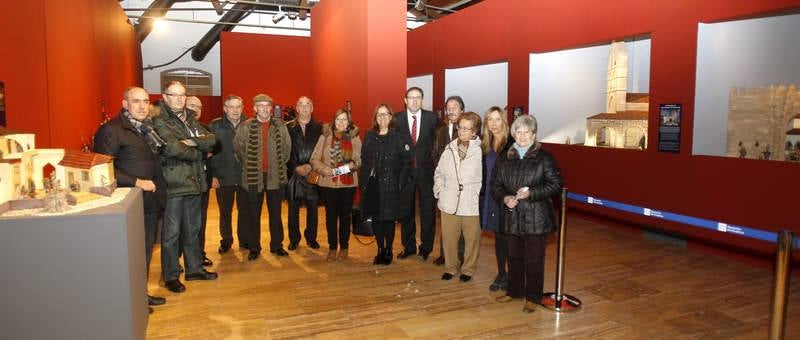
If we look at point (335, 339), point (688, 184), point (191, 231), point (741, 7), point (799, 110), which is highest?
point (741, 7)

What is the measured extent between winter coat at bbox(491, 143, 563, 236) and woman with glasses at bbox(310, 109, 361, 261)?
165cm

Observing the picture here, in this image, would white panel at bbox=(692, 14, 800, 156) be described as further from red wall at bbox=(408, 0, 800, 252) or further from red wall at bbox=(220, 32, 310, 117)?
red wall at bbox=(220, 32, 310, 117)

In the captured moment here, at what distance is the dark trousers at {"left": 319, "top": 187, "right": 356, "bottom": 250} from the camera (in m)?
4.77

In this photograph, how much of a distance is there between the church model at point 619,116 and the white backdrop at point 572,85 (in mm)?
351

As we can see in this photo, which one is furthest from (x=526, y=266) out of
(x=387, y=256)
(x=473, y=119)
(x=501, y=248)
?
(x=387, y=256)

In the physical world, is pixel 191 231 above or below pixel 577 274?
above

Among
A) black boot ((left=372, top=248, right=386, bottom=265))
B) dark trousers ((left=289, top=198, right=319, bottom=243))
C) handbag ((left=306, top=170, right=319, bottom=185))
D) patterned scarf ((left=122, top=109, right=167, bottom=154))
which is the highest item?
patterned scarf ((left=122, top=109, right=167, bottom=154))

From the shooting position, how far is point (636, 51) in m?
8.38

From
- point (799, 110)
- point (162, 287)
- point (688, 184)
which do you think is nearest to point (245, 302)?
point (162, 287)

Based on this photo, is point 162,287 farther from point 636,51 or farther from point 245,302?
point 636,51

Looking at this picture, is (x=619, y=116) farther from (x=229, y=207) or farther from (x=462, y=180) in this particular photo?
(x=229, y=207)

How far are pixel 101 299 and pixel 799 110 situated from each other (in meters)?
6.05

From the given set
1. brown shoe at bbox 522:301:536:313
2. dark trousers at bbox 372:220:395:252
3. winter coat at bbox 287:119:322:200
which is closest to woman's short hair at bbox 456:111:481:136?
dark trousers at bbox 372:220:395:252

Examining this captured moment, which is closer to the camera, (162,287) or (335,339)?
(335,339)
